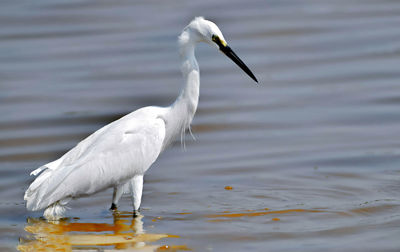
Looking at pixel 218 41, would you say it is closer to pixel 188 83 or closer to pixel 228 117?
pixel 188 83

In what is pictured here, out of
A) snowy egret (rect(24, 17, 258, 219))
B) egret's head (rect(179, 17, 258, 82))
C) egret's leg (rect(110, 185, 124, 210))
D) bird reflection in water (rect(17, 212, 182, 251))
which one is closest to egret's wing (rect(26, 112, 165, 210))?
snowy egret (rect(24, 17, 258, 219))

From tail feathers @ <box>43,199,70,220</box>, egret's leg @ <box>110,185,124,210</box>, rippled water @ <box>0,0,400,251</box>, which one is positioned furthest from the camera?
egret's leg @ <box>110,185,124,210</box>

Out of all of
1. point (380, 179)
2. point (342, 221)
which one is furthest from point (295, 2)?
point (342, 221)

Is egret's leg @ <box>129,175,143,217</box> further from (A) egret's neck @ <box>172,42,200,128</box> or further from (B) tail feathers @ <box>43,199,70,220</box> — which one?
(A) egret's neck @ <box>172,42,200,128</box>

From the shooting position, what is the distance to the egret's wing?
609 cm

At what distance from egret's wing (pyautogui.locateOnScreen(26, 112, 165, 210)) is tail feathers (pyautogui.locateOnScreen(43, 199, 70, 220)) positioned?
0.40 ft

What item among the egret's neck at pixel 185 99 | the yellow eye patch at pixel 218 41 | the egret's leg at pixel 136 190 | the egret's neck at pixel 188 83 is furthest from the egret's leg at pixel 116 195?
the yellow eye patch at pixel 218 41

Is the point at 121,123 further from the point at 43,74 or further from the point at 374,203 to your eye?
the point at 43,74

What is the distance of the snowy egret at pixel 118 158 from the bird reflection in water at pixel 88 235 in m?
0.13

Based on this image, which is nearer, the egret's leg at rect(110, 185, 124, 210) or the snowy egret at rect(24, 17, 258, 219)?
the snowy egret at rect(24, 17, 258, 219)

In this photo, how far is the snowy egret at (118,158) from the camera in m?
6.12

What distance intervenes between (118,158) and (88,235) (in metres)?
0.67

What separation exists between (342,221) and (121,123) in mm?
1881

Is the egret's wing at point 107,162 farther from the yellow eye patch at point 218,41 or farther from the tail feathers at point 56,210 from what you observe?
the yellow eye patch at point 218,41
